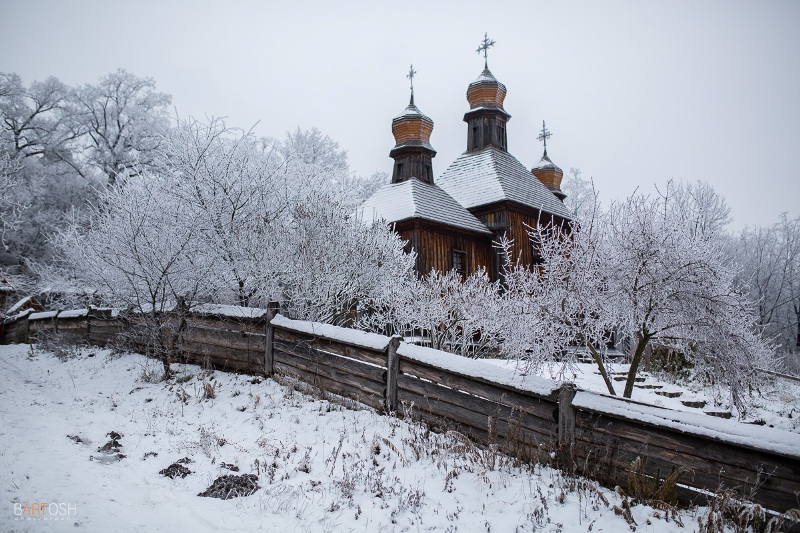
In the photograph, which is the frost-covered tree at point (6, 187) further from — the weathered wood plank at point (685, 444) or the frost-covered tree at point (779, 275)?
the frost-covered tree at point (779, 275)

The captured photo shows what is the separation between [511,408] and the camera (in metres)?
5.66

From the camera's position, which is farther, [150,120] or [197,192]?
[150,120]

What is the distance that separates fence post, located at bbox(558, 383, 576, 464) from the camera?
5.12m

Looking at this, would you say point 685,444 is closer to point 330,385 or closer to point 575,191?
point 330,385

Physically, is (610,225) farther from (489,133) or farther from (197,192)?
(489,133)

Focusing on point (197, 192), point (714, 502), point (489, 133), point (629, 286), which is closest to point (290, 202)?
point (197, 192)

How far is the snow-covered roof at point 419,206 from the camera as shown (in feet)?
64.0

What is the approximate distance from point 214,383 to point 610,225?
286 inches

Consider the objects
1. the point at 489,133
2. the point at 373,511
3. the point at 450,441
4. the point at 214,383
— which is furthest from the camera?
the point at 489,133

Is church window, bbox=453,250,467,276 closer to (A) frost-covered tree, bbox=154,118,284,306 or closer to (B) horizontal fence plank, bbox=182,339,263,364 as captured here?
(A) frost-covered tree, bbox=154,118,284,306

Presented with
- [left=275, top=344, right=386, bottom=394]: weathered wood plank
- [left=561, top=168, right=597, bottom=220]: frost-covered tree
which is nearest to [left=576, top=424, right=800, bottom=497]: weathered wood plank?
[left=275, top=344, right=386, bottom=394]: weathered wood plank

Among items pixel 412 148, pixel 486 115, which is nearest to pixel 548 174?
pixel 486 115

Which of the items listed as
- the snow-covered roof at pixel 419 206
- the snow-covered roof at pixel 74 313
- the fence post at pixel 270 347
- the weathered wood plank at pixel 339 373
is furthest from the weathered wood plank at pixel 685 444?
the snow-covered roof at pixel 419 206

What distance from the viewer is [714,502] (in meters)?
3.90
